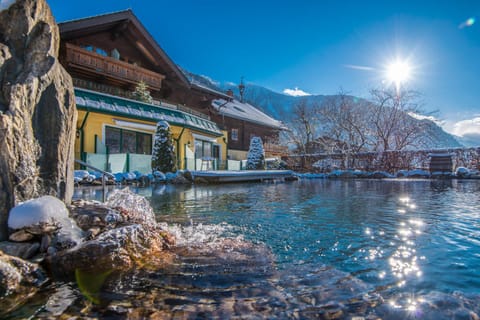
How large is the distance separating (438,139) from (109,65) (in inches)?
1095

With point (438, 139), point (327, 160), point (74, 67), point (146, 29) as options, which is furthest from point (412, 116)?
point (74, 67)

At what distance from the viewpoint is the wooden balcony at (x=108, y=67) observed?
15.4 meters

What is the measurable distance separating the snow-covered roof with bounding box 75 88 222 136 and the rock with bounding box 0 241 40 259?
495 inches

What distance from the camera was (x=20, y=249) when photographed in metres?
2.27

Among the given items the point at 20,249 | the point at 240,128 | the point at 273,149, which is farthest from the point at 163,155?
the point at 273,149

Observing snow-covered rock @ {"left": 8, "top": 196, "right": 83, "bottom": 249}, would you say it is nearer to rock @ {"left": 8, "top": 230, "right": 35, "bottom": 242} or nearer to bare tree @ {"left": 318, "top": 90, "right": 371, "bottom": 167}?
rock @ {"left": 8, "top": 230, "right": 35, "bottom": 242}

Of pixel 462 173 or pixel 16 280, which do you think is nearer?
pixel 16 280

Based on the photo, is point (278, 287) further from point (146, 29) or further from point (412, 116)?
point (412, 116)

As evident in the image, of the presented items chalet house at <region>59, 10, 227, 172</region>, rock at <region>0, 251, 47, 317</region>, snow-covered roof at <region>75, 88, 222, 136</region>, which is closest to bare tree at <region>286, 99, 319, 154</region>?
chalet house at <region>59, 10, 227, 172</region>

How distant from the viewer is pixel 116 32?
59.3ft

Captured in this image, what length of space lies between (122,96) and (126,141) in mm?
2667

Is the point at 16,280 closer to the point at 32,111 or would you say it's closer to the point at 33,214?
the point at 33,214

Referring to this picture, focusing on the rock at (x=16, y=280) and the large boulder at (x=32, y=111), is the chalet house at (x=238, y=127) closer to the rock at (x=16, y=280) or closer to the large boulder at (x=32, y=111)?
the large boulder at (x=32, y=111)

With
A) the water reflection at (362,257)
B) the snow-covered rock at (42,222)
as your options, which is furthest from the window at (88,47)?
the snow-covered rock at (42,222)
